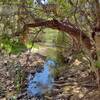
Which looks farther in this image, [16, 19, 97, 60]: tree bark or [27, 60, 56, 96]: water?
[27, 60, 56, 96]: water

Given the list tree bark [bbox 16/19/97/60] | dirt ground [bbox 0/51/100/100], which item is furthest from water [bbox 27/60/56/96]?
tree bark [bbox 16/19/97/60]

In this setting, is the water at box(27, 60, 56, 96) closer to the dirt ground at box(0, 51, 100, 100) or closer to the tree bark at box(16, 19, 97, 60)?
the dirt ground at box(0, 51, 100, 100)

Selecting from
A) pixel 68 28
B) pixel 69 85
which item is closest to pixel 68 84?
pixel 69 85

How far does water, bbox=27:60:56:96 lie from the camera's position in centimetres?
624

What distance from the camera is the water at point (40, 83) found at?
624 cm

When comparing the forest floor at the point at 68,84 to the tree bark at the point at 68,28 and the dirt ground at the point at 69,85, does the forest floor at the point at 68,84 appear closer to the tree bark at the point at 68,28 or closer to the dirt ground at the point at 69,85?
the dirt ground at the point at 69,85

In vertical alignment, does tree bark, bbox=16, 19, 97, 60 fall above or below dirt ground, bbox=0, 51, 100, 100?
above

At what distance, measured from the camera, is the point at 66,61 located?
7125mm

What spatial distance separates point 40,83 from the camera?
22.8ft

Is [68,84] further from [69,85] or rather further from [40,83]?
[40,83]

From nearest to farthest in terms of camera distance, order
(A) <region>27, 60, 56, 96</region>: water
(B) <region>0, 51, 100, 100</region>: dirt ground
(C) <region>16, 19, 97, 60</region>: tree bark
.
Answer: (C) <region>16, 19, 97, 60</region>: tree bark
(B) <region>0, 51, 100, 100</region>: dirt ground
(A) <region>27, 60, 56, 96</region>: water

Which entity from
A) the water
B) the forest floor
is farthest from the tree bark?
the water

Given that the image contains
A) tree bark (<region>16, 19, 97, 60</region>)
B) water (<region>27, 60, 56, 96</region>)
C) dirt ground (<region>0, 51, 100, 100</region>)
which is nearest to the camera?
tree bark (<region>16, 19, 97, 60</region>)


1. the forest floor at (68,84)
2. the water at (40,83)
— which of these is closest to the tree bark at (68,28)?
the forest floor at (68,84)
